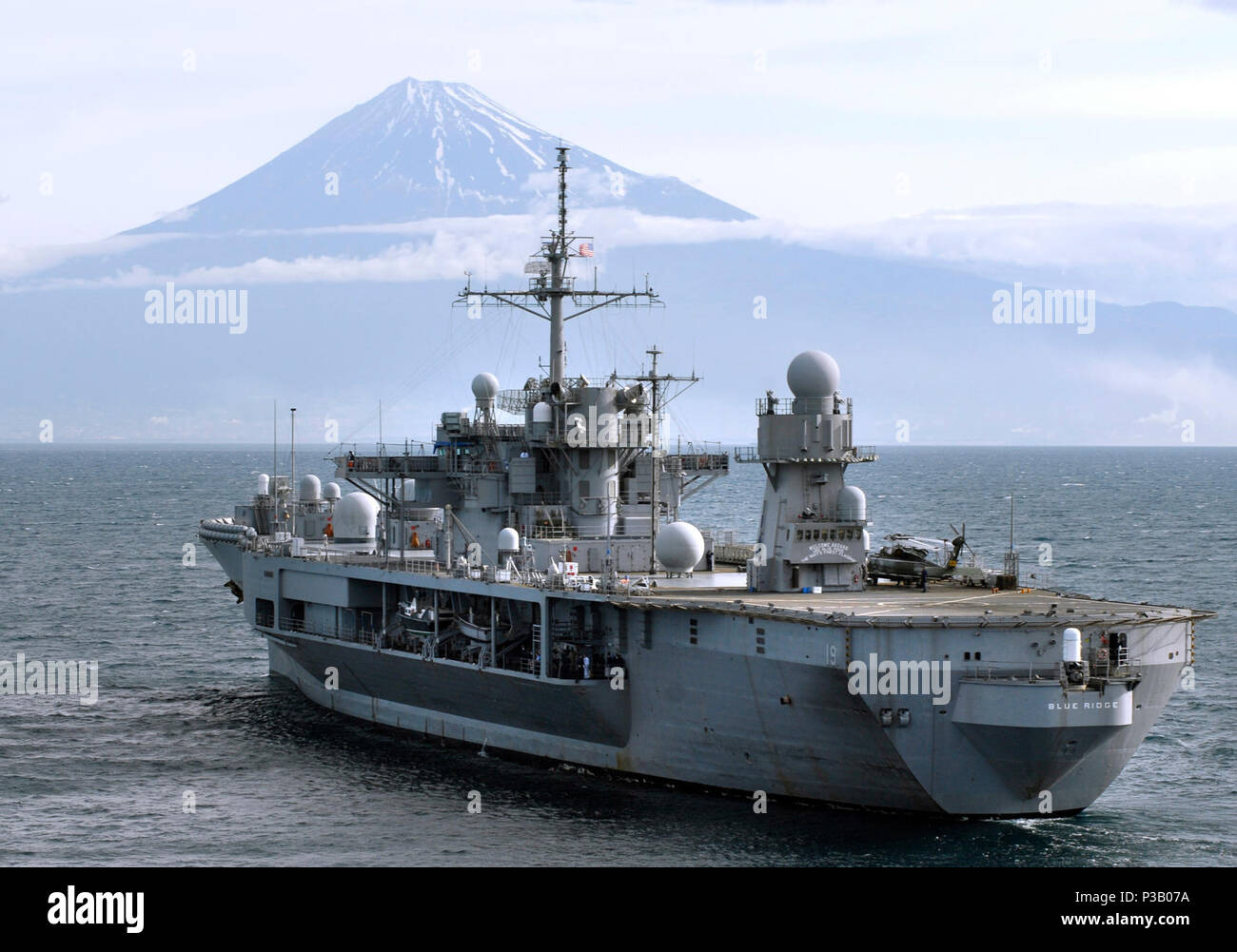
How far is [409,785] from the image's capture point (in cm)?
3841

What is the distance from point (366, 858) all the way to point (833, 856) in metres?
9.43

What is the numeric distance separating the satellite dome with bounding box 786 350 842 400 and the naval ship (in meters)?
0.06

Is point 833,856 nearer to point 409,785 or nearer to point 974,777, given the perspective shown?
point 974,777

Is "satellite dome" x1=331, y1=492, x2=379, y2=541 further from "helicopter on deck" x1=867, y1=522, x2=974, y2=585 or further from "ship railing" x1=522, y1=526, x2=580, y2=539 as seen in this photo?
"helicopter on deck" x1=867, y1=522, x2=974, y2=585

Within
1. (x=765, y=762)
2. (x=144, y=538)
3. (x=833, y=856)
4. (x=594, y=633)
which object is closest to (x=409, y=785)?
(x=594, y=633)

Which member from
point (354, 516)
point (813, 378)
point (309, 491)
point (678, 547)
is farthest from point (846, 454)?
point (309, 491)

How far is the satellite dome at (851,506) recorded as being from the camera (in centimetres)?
3834

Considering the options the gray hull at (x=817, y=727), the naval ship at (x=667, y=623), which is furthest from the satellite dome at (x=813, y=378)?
the gray hull at (x=817, y=727)

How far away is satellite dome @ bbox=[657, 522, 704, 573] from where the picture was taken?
38.9m

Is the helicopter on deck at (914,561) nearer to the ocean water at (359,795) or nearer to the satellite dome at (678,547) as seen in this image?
the satellite dome at (678,547)

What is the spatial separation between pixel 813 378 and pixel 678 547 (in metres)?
5.29

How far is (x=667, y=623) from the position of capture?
3638cm
